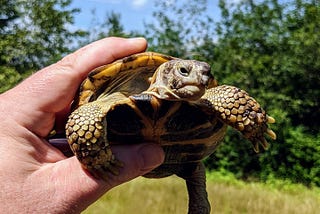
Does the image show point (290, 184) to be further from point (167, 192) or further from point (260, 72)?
point (167, 192)

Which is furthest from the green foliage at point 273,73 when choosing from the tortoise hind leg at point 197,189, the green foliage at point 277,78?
the tortoise hind leg at point 197,189

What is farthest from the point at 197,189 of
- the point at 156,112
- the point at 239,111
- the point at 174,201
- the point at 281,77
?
the point at 281,77

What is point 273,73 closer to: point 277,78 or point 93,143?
point 277,78

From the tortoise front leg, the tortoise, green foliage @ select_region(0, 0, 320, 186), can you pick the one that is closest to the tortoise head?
the tortoise

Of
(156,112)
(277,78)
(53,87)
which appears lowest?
(277,78)

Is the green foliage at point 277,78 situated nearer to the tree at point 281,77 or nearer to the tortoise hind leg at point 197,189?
the tree at point 281,77

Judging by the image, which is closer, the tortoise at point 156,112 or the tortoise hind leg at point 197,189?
the tortoise at point 156,112
